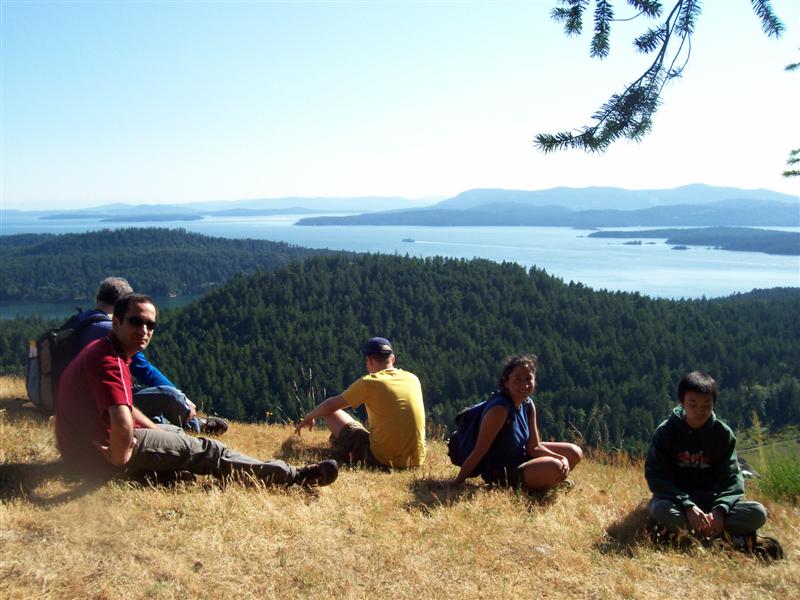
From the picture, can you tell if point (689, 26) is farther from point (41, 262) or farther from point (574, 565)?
point (41, 262)

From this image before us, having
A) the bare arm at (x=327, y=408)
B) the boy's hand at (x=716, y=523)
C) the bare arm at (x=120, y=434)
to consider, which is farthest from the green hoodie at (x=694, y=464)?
the bare arm at (x=120, y=434)

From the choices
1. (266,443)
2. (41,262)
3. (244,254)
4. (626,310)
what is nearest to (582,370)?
(626,310)

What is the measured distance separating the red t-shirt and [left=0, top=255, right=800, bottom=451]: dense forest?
45.6 metres

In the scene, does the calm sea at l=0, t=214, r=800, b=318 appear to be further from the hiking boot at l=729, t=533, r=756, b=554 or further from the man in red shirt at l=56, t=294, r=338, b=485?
the man in red shirt at l=56, t=294, r=338, b=485

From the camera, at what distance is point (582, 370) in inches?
2515

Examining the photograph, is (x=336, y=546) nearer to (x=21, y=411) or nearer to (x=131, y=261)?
(x=21, y=411)

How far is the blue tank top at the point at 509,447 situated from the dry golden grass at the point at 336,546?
21 cm

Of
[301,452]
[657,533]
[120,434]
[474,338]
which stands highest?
[120,434]

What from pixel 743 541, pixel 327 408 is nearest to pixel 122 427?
pixel 327 408

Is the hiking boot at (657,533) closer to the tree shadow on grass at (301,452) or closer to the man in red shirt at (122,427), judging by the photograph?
the man in red shirt at (122,427)

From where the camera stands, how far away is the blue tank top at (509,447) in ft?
14.0

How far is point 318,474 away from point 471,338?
2792 inches

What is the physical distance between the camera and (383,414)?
15.2ft

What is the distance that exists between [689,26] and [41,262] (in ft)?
441
